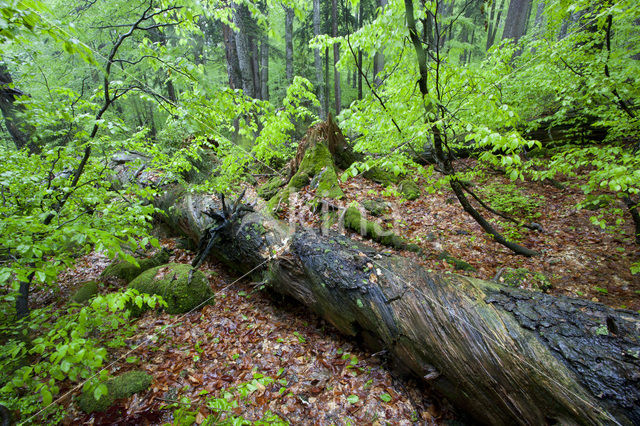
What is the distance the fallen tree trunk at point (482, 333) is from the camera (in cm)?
185

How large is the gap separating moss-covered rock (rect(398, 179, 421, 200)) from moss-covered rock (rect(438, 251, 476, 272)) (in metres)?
2.50

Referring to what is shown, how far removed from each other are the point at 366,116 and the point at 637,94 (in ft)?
13.1

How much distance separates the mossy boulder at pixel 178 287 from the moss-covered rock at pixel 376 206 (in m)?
3.65

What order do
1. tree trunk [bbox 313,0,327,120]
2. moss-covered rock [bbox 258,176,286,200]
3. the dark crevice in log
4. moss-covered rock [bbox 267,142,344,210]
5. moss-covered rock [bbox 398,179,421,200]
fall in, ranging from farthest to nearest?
tree trunk [bbox 313,0,327,120], moss-covered rock [bbox 398,179,421,200], moss-covered rock [bbox 258,176,286,200], moss-covered rock [bbox 267,142,344,210], the dark crevice in log

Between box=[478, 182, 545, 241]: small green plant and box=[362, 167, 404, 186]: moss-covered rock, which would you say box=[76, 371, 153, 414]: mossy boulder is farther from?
box=[478, 182, 545, 241]: small green plant

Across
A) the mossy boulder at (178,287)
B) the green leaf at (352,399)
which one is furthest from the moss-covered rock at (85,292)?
the green leaf at (352,399)

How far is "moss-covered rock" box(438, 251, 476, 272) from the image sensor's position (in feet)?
13.9

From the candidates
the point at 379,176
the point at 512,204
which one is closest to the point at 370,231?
the point at 379,176

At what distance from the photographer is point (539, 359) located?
2041 millimetres

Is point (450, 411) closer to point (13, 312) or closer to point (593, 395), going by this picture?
point (593, 395)

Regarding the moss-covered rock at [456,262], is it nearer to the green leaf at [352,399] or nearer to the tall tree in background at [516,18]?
the green leaf at [352,399]

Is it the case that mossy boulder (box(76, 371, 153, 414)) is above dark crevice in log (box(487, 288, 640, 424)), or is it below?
below

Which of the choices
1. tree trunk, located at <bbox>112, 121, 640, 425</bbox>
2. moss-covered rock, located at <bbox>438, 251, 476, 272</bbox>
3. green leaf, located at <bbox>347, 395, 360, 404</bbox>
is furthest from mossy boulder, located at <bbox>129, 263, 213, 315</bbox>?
moss-covered rock, located at <bbox>438, 251, 476, 272</bbox>

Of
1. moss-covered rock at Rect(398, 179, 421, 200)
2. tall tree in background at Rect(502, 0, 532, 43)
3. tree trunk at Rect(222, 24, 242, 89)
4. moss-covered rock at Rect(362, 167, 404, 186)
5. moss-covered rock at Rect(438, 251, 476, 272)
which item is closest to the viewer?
moss-covered rock at Rect(438, 251, 476, 272)
